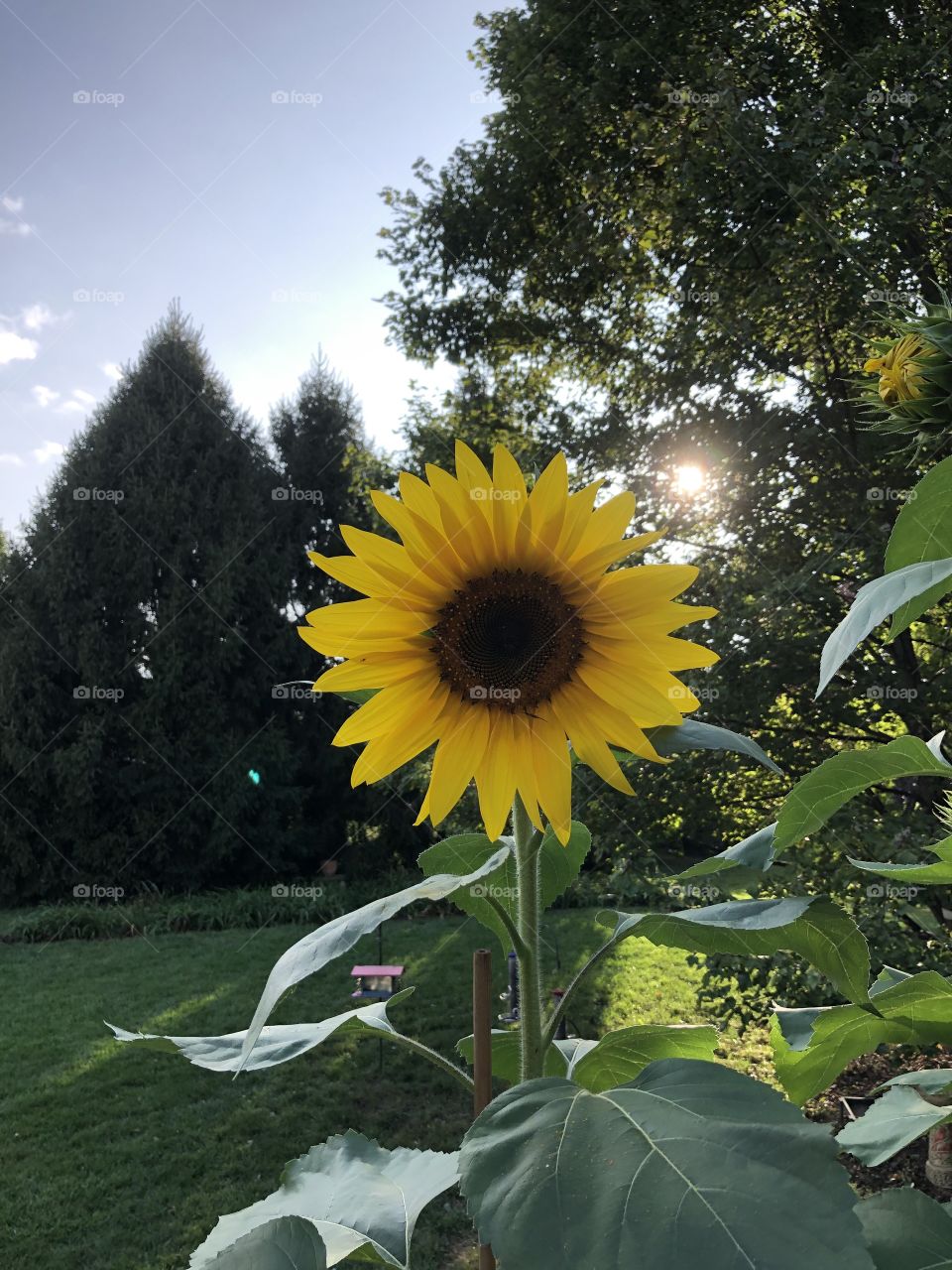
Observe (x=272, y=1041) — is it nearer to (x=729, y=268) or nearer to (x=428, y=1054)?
(x=428, y=1054)

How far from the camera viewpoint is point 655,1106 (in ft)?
1.70

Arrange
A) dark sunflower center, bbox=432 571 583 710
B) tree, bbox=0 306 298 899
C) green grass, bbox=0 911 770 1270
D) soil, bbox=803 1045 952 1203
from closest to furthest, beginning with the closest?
dark sunflower center, bbox=432 571 583 710
green grass, bbox=0 911 770 1270
soil, bbox=803 1045 952 1203
tree, bbox=0 306 298 899

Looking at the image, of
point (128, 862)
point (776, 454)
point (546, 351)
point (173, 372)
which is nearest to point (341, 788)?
point (128, 862)

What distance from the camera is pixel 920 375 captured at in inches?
42.1

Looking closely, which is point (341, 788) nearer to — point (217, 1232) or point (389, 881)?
point (389, 881)

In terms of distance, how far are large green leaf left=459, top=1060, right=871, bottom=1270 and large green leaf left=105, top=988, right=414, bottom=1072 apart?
0.60ft

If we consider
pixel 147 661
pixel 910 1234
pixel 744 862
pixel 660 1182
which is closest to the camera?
pixel 660 1182

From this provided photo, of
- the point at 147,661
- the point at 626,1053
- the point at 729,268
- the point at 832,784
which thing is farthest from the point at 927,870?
the point at 147,661

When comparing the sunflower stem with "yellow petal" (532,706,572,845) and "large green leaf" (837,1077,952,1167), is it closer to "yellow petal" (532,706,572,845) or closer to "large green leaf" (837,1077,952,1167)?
"yellow petal" (532,706,572,845)

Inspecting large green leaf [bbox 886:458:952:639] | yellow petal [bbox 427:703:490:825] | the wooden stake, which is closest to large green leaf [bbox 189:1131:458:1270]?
the wooden stake

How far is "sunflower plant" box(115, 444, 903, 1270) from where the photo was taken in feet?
1.70

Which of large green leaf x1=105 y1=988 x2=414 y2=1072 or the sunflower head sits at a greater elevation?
the sunflower head

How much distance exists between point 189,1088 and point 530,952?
565 centimetres

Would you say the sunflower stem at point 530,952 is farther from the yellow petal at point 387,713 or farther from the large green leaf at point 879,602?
the large green leaf at point 879,602
